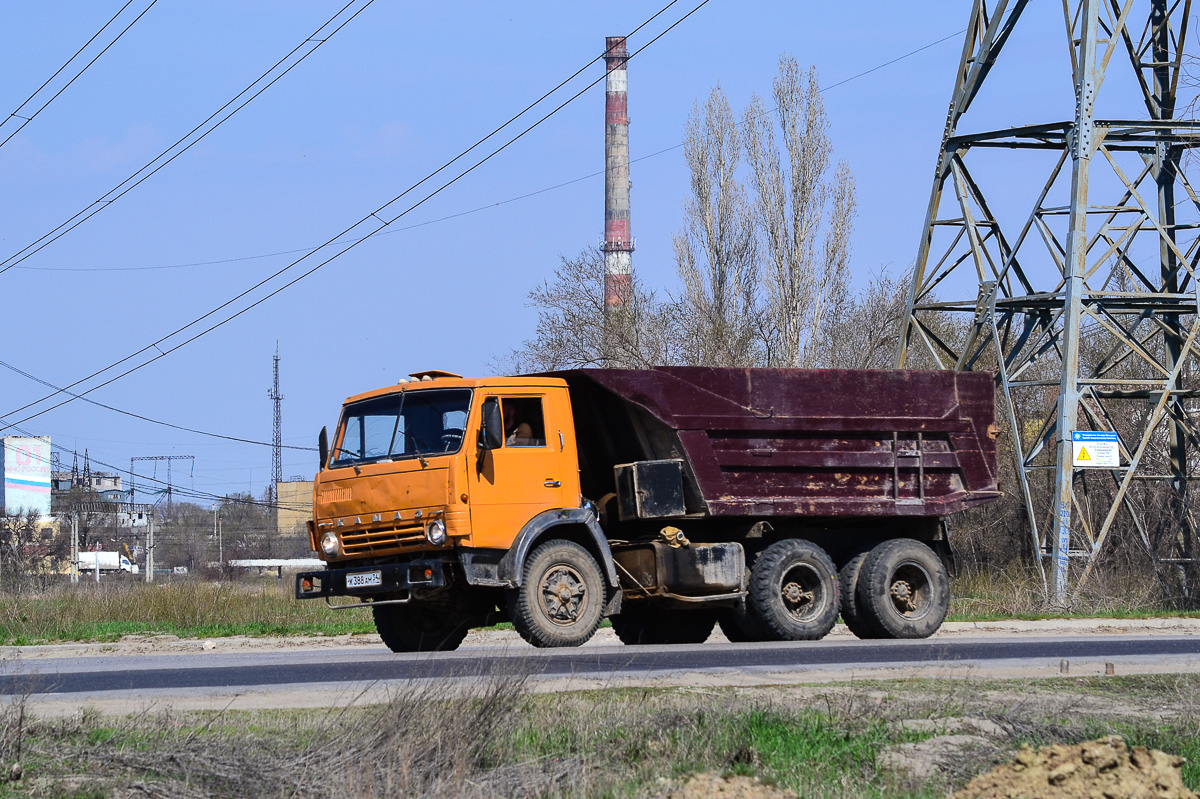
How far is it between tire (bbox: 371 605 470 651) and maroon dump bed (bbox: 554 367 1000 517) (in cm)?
208


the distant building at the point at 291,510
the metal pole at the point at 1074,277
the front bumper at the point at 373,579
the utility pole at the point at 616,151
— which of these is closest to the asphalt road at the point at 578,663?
the front bumper at the point at 373,579

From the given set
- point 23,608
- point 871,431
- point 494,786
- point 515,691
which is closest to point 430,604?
point 871,431

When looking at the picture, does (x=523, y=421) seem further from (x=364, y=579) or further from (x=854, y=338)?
(x=854, y=338)

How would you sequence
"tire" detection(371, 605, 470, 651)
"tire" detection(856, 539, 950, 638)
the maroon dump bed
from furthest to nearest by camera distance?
"tire" detection(856, 539, 950, 638) < "tire" detection(371, 605, 470, 651) < the maroon dump bed

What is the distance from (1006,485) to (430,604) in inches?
655

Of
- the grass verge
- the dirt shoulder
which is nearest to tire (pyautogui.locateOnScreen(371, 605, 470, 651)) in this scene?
the dirt shoulder

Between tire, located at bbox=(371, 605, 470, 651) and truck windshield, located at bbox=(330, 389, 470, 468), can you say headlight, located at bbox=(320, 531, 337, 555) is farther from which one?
tire, located at bbox=(371, 605, 470, 651)

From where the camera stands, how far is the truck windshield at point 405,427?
13.3m

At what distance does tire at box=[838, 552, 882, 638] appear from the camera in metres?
15.3

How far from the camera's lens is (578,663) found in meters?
11.2

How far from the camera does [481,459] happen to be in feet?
43.0

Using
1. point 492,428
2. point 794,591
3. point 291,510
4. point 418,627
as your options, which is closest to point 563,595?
point 492,428

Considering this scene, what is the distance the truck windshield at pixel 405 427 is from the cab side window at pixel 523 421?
484 millimetres

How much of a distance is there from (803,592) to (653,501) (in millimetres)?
2151
